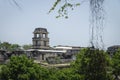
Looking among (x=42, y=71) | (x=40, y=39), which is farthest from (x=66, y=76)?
(x=40, y=39)

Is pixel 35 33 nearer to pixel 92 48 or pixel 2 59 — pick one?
pixel 2 59

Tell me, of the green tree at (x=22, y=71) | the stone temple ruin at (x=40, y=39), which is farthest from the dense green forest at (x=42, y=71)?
the stone temple ruin at (x=40, y=39)

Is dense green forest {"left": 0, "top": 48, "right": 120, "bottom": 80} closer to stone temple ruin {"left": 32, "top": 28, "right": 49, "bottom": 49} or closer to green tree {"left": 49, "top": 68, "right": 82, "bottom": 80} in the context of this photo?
green tree {"left": 49, "top": 68, "right": 82, "bottom": 80}

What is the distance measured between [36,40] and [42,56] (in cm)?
291

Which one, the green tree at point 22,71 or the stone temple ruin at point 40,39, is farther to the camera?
the stone temple ruin at point 40,39

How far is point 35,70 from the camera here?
23.9 m

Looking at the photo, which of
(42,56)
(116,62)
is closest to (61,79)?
(116,62)

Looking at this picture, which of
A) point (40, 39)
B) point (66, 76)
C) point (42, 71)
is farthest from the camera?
point (40, 39)

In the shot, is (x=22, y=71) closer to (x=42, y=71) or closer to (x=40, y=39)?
(x=42, y=71)

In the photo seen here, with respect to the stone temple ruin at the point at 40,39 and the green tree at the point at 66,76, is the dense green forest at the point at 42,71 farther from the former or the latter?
the stone temple ruin at the point at 40,39

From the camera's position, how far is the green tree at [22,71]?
2325 centimetres

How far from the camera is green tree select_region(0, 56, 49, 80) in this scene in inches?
915

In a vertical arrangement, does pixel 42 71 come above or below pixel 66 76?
above

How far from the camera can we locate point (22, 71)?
930 inches
